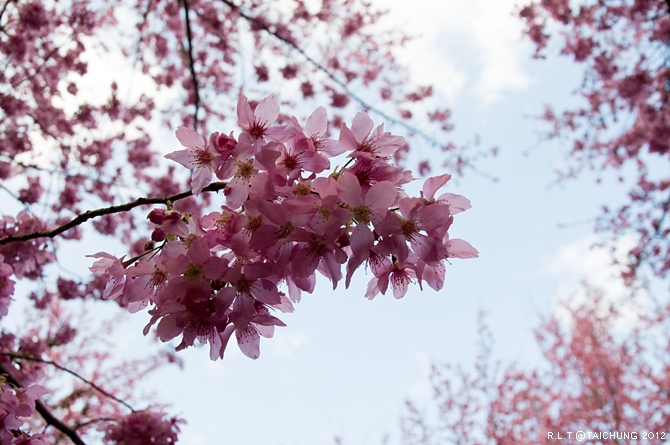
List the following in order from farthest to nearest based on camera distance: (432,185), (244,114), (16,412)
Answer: (16,412) < (244,114) < (432,185)

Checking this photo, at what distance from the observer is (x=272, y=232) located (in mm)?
1254

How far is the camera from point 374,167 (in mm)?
1379

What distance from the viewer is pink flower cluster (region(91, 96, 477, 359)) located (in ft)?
4.17

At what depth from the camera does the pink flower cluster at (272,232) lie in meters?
1.27

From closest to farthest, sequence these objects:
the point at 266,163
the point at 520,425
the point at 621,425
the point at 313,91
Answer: the point at 266,163
the point at 313,91
the point at 621,425
the point at 520,425

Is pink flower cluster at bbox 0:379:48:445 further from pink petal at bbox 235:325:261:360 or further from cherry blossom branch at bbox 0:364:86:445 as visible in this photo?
pink petal at bbox 235:325:261:360

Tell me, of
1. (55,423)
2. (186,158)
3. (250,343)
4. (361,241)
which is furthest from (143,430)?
(361,241)

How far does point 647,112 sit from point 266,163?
9.08 m

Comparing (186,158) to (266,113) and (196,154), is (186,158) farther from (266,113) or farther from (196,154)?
(266,113)

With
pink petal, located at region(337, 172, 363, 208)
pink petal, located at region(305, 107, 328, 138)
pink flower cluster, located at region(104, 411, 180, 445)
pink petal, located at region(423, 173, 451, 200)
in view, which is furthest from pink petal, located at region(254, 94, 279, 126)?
pink flower cluster, located at region(104, 411, 180, 445)

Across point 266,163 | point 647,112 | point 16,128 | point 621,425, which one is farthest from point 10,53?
point 621,425

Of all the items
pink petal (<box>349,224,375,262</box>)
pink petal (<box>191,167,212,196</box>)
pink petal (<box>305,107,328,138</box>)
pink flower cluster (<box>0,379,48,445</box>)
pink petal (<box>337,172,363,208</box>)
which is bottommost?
pink flower cluster (<box>0,379,48,445</box>)

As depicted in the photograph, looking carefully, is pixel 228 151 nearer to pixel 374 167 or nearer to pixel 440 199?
pixel 374 167

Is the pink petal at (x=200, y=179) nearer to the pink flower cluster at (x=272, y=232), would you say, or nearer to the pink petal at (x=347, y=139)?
the pink flower cluster at (x=272, y=232)
